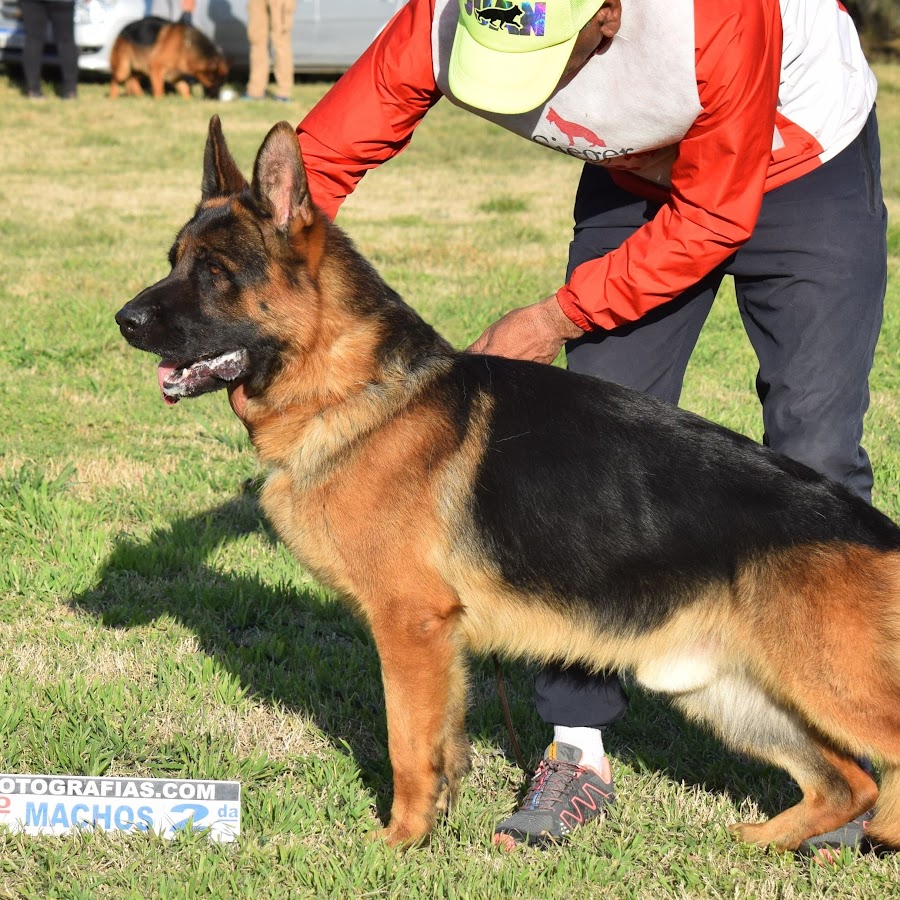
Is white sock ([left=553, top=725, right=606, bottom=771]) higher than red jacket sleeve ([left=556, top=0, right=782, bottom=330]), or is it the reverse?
red jacket sleeve ([left=556, top=0, right=782, bottom=330])

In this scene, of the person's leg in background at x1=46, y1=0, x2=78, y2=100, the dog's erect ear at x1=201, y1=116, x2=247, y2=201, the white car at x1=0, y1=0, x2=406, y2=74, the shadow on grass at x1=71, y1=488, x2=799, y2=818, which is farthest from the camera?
the white car at x1=0, y1=0, x2=406, y2=74

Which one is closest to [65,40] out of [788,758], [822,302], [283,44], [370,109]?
[283,44]

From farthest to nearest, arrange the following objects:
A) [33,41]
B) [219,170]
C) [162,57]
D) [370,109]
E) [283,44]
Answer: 1. [162,57]
2. [283,44]
3. [33,41]
4. [370,109]
5. [219,170]

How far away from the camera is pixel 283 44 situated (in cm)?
1814

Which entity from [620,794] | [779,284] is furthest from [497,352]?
[620,794]

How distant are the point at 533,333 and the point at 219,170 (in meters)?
1.03

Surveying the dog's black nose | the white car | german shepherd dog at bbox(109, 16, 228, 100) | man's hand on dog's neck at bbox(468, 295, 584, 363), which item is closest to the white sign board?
the dog's black nose

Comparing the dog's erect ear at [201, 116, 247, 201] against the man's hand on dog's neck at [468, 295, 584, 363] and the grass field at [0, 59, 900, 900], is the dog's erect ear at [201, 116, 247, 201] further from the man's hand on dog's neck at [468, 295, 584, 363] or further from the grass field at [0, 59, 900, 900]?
the grass field at [0, 59, 900, 900]

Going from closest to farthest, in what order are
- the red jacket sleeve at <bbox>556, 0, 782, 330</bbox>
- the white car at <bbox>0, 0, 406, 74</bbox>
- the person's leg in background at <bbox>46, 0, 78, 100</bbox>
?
the red jacket sleeve at <bbox>556, 0, 782, 330</bbox>, the person's leg in background at <bbox>46, 0, 78, 100</bbox>, the white car at <bbox>0, 0, 406, 74</bbox>

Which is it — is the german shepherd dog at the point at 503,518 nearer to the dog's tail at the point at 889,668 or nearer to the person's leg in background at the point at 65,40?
the dog's tail at the point at 889,668

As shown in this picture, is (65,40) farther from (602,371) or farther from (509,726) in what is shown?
(509,726)

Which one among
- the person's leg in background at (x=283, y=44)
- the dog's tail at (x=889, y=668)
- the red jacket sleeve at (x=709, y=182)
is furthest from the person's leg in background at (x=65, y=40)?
the dog's tail at (x=889, y=668)

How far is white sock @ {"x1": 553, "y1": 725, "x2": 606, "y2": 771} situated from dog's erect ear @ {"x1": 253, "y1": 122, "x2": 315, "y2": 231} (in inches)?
67.1

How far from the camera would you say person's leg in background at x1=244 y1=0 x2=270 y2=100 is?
17.8 meters
